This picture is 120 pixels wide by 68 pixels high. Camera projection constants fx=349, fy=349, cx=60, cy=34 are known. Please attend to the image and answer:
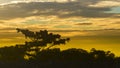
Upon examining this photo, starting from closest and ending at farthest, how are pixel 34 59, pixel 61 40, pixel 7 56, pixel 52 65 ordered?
pixel 52 65 < pixel 34 59 < pixel 7 56 < pixel 61 40

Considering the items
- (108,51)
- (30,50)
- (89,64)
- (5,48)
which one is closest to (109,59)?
(108,51)

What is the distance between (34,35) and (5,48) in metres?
6.64

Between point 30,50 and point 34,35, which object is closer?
point 30,50

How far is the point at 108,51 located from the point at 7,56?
52.2 feet

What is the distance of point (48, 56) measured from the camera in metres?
50.2

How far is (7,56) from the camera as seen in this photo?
53.3 m

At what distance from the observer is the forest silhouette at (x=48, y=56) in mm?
43406

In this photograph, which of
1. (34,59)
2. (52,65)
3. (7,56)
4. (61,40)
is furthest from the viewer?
(61,40)

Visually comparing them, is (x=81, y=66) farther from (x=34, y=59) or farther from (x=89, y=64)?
(x=34, y=59)

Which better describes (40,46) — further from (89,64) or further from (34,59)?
(89,64)

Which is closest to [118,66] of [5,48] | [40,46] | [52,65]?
[52,65]

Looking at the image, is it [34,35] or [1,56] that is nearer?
[1,56]

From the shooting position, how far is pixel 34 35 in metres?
58.8

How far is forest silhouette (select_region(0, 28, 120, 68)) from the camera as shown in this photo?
4341 cm
